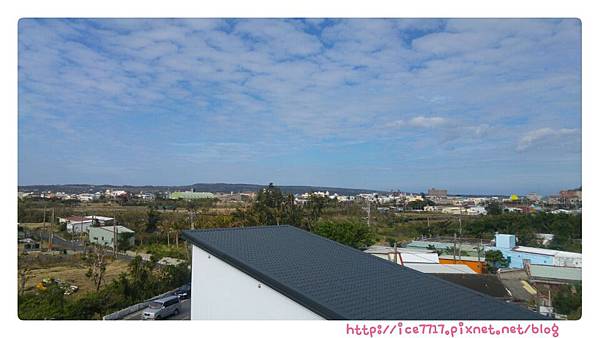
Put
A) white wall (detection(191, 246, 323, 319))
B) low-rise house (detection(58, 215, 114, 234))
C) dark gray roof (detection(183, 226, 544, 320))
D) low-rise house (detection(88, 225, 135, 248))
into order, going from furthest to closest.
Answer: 1. low-rise house (detection(58, 215, 114, 234))
2. low-rise house (detection(88, 225, 135, 248))
3. white wall (detection(191, 246, 323, 319))
4. dark gray roof (detection(183, 226, 544, 320))

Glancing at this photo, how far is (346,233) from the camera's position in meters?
7.61

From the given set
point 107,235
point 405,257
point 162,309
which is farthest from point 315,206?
point 162,309

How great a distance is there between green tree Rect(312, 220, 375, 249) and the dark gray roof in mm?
4669

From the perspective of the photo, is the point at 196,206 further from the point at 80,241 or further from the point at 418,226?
the point at 418,226

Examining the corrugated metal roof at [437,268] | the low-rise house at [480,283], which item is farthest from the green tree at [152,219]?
the low-rise house at [480,283]

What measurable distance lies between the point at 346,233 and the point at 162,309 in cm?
433

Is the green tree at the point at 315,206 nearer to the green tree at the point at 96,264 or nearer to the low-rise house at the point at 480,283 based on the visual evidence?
the low-rise house at the point at 480,283

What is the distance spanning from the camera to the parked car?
489 cm

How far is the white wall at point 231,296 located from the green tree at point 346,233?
16.6 feet

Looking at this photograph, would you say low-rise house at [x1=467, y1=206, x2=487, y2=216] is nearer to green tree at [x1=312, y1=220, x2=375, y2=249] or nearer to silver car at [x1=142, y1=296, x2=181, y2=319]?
green tree at [x1=312, y1=220, x2=375, y2=249]

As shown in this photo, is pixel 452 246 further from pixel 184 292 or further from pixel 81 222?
pixel 81 222

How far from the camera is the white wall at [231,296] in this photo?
6.15 ft

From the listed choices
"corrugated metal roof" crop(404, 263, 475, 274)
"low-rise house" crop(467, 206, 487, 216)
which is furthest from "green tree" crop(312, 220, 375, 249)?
"low-rise house" crop(467, 206, 487, 216)
